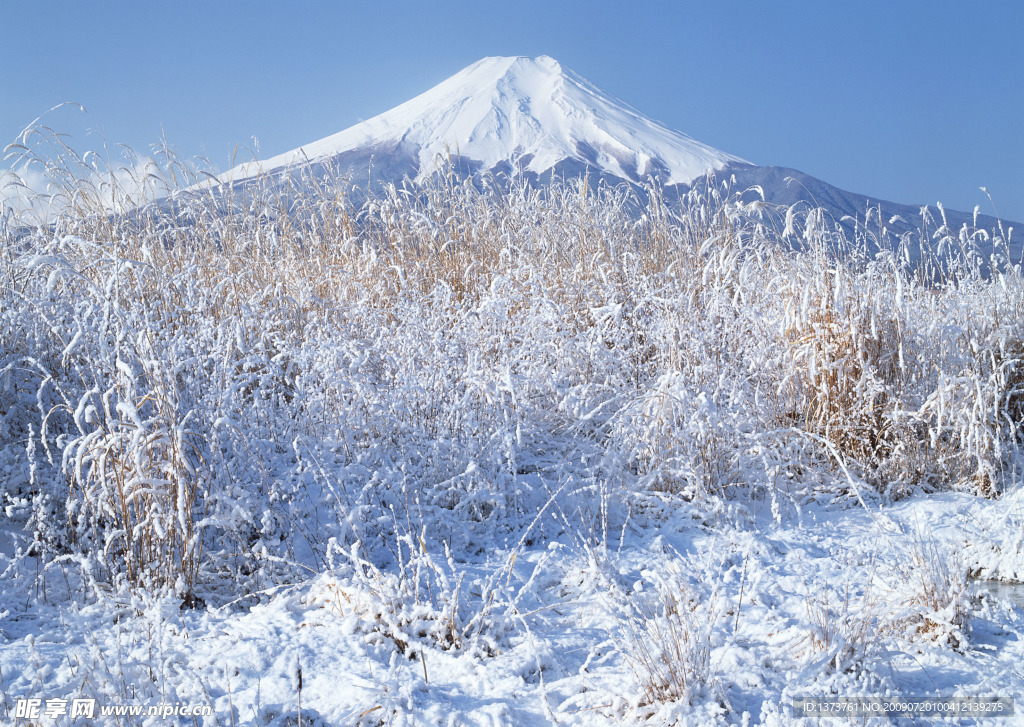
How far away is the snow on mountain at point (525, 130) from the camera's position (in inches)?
1307

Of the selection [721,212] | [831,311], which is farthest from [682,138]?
[831,311]

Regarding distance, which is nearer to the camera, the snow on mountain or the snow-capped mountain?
the snow-capped mountain

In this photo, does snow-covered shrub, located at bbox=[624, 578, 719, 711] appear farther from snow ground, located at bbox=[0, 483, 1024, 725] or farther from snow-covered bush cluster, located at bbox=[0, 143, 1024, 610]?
snow-covered bush cluster, located at bbox=[0, 143, 1024, 610]

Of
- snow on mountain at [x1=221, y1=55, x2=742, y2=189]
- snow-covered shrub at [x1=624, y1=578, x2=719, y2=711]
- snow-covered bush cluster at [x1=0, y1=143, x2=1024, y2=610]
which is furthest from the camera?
snow on mountain at [x1=221, y1=55, x2=742, y2=189]

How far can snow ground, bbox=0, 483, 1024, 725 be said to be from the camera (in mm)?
1271

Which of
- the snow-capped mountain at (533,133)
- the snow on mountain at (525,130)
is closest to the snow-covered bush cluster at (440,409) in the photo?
the snow-capped mountain at (533,133)

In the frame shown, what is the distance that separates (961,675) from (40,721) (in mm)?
1863

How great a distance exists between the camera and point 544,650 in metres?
1.47

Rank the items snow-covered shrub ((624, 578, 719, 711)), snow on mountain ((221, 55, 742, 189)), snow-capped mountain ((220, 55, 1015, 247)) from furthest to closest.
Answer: snow on mountain ((221, 55, 742, 189)) → snow-capped mountain ((220, 55, 1015, 247)) → snow-covered shrub ((624, 578, 719, 711))

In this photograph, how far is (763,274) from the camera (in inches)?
148

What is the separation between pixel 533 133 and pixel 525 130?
2.03 ft

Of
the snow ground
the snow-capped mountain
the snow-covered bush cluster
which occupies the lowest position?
the snow ground

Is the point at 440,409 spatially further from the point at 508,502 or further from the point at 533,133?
the point at 533,133

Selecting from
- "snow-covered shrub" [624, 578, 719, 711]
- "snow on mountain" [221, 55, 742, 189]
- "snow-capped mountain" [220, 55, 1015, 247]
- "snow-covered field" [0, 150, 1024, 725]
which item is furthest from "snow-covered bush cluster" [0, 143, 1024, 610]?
"snow on mountain" [221, 55, 742, 189]
